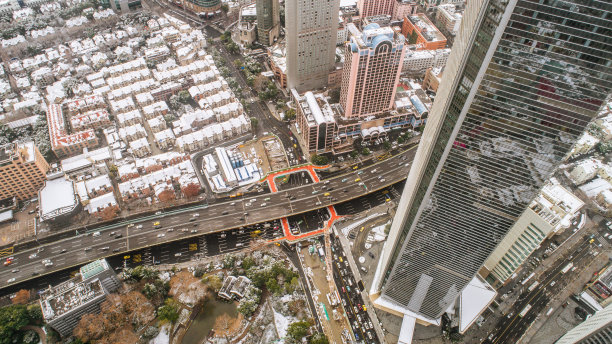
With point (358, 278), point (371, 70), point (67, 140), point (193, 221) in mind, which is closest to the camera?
point (358, 278)

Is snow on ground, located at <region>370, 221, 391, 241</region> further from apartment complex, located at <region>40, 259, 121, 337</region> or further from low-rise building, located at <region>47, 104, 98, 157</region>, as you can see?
low-rise building, located at <region>47, 104, 98, 157</region>

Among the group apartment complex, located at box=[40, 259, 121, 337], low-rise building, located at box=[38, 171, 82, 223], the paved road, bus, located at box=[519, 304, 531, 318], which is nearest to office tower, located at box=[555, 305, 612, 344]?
the paved road

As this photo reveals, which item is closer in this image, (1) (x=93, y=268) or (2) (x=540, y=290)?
(1) (x=93, y=268)

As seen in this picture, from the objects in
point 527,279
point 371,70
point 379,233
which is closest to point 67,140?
point 371,70

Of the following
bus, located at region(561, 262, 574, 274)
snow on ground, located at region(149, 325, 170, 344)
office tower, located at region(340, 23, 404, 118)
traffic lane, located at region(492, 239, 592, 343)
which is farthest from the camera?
office tower, located at region(340, 23, 404, 118)

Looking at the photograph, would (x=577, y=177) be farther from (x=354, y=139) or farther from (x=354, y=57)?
(x=354, y=57)

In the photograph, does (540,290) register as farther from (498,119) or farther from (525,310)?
(498,119)

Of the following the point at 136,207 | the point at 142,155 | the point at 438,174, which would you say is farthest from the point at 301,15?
the point at 438,174
